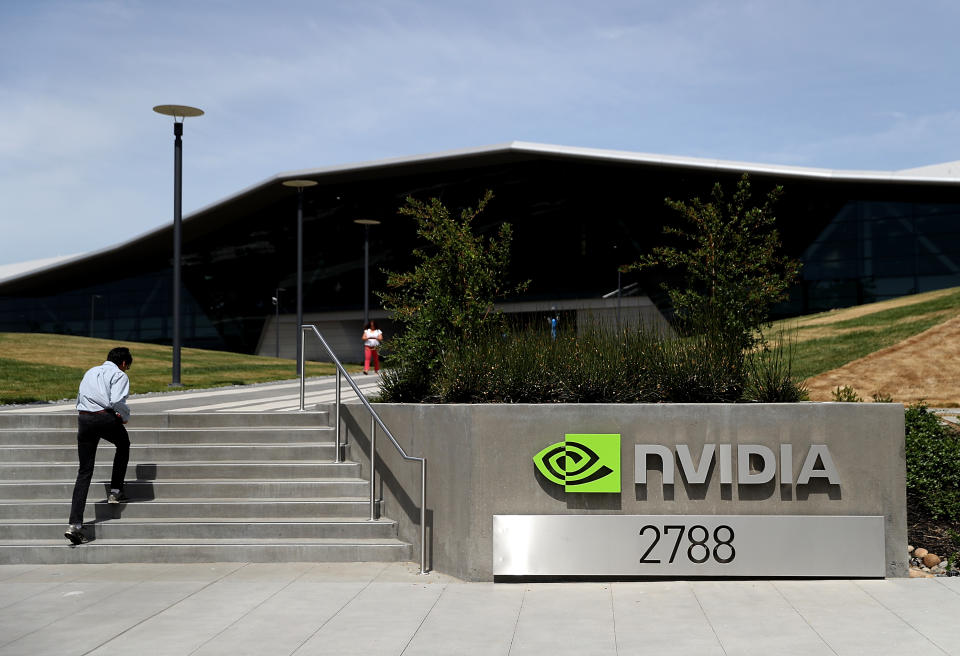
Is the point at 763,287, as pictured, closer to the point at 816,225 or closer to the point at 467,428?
the point at 467,428

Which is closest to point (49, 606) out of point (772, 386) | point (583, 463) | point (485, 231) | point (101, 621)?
point (101, 621)

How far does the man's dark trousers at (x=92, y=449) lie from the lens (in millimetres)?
8125

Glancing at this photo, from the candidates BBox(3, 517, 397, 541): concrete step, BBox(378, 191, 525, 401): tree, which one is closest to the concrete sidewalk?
BBox(3, 517, 397, 541): concrete step

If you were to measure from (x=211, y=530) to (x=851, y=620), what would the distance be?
18.2 ft

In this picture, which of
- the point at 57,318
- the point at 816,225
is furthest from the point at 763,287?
the point at 57,318

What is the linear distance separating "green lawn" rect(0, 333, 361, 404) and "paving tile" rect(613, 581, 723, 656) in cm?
1202

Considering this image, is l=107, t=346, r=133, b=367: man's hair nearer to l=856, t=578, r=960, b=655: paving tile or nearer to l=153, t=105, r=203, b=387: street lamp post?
l=856, t=578, r=960, b=655: paving tile

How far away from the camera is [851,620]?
6.10 meters

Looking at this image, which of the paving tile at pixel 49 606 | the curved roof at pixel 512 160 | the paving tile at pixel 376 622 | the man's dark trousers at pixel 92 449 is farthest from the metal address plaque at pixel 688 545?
the curved roof at pixel 512 160

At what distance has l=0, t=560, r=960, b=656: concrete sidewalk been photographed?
5.56 m

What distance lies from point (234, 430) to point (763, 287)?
5.93m

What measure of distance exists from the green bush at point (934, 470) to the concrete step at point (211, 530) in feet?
17.1

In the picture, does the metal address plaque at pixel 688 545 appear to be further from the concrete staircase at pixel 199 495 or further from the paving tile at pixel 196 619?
the paving tile at pixel 196 619

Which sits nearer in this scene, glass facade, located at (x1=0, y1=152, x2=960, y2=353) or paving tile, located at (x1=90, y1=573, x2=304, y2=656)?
paving tile, located at (x1=90, y1=573, x2=304, y2=656)
